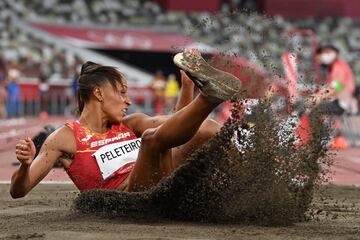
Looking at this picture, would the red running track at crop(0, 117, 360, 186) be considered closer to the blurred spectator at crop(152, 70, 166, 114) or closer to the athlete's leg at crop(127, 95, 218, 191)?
the athlete's leg at crop(127, 95, 218, 191)

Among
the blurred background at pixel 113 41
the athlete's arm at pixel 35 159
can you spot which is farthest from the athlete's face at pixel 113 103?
the blurred background at pixel 113 41

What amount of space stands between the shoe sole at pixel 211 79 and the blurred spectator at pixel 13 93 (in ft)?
70.6

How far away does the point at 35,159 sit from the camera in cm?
556

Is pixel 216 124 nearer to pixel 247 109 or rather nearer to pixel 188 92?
pixel 247 109

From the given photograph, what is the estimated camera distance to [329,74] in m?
15.5

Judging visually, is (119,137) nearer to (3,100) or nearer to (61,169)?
(61,169)

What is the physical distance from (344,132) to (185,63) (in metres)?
14.4

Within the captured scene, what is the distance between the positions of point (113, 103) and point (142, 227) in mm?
1084

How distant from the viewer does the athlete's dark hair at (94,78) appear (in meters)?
5.98

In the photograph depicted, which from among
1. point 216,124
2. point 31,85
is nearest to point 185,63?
point 216,124

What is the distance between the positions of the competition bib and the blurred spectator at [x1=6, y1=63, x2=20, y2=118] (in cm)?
2070

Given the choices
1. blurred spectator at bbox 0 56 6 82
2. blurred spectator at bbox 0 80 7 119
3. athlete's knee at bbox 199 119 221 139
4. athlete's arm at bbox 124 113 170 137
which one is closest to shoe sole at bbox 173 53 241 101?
athlete's knee at bbox 199 119 221 139

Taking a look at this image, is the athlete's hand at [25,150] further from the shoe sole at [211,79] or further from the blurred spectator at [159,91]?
the blurred spectator at [159,91]

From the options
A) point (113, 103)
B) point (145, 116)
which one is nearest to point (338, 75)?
point (145, 116)
